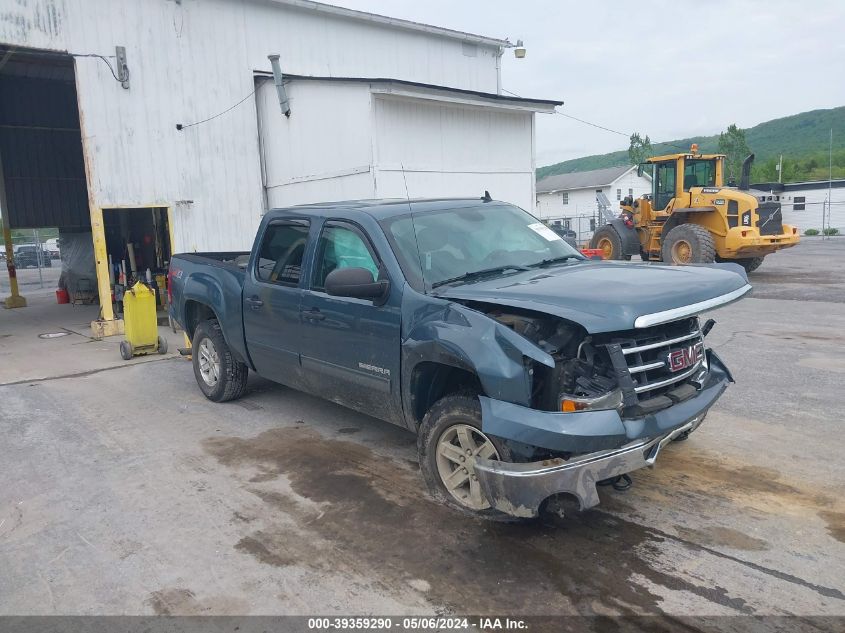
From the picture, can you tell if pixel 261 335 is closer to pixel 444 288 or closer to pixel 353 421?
pixel 353 421

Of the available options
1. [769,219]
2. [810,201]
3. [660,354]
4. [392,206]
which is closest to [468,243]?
[392,206]

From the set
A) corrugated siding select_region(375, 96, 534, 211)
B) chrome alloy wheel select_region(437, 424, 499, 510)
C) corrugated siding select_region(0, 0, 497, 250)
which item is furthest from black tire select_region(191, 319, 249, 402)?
corrugated siding select_region(0, 0, 497, 250)

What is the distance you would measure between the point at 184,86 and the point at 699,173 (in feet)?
41.1

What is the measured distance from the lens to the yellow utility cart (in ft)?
30.9

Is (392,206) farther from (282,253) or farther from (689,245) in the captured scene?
(689,245)

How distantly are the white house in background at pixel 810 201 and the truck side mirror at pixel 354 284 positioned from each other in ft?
130

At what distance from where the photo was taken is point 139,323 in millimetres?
9477

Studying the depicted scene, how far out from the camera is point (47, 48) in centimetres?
1085

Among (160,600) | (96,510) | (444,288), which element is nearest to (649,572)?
(444,288)

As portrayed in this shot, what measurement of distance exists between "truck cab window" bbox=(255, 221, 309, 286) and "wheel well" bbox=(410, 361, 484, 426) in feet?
5.47

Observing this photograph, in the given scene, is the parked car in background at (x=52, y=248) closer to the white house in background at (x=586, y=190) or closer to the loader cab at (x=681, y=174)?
the loader cab at (x=681, y=174)

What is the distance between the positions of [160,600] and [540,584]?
6.40ft

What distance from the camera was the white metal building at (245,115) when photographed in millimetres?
11398

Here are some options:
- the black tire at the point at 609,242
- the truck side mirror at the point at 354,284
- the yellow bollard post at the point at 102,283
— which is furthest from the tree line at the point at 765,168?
the truck side mirror at the point at 354,284
